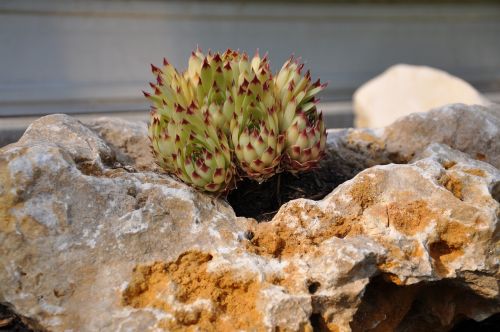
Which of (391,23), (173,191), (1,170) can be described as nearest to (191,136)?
(173,191)

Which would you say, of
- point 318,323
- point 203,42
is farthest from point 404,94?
point 318,323

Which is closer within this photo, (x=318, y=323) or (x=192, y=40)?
(x=318, y=323)

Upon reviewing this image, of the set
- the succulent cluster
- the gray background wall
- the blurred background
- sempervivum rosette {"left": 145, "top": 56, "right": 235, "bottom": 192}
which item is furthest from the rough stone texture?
sempervivum rosette {"left": 145, "top": 56, "right": 235, "bottom": 192}

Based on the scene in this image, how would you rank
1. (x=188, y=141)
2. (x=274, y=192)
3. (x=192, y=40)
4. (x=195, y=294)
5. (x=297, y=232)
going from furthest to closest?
1. (x=192, y=40)
2. (x=274, y=192)
3. (x=188, y=141)
4. (x=297, y=232)
5. (x=195, y=294)

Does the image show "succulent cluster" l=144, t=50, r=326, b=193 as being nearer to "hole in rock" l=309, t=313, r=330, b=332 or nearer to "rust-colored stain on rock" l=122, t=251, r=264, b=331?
"rust-colored stain on rock" l=122, t=251, r=264, b=331

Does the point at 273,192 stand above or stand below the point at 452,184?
below

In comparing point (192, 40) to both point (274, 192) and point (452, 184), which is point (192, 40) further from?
point (452, 184)

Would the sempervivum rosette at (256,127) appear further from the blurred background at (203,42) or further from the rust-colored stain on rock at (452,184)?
the blurred background at (203,42)
